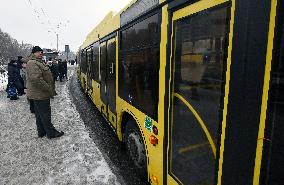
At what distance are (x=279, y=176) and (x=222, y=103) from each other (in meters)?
0.55

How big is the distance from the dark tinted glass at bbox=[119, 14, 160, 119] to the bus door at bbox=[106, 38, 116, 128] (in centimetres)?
67

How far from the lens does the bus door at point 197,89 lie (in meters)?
1.88

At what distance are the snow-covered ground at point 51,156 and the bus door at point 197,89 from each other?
1647mm

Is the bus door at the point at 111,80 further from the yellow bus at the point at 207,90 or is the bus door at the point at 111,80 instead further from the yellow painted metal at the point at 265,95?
the yellow painted metal at the point at 265,95

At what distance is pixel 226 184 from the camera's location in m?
1.78

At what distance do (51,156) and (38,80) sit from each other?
1.58m

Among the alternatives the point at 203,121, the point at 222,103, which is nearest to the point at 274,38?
the point at 222,103

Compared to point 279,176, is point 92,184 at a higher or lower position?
lower

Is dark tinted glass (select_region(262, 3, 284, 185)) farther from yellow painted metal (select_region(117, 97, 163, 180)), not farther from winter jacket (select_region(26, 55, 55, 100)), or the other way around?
winter jacket (select_region(26, 55, 55, 100))

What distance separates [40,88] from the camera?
5492 mm

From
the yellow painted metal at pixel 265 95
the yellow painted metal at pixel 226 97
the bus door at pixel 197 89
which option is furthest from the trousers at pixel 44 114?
the yellow painted metal at pixel 265 95

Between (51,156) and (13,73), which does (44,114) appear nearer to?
(51,156)

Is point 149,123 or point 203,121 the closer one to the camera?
point 203,121

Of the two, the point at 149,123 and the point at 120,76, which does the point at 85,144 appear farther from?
the point at 149,123
